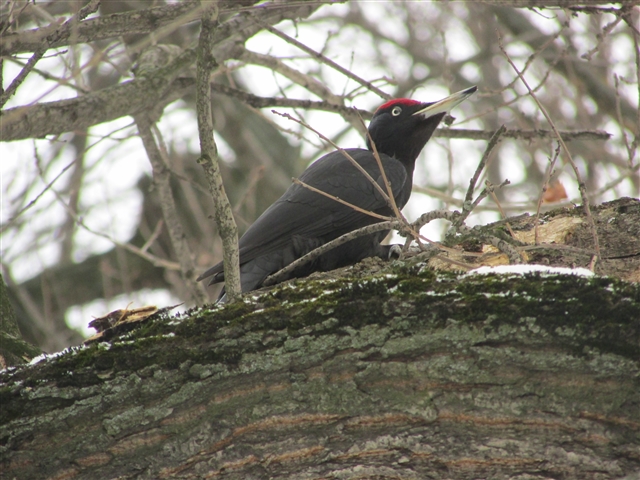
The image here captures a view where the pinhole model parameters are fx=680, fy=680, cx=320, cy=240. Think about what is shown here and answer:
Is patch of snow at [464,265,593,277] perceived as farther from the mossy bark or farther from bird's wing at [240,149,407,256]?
bird's wing at [240,149,407,256]

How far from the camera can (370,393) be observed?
6.15 ft

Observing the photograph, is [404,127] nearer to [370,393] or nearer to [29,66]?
[29,66]

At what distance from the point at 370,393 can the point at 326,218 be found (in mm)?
2143

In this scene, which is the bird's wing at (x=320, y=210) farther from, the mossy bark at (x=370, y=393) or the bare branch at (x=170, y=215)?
the mossy bark at (x=370, y=393)

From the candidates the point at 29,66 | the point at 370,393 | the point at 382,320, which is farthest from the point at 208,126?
the point at 370,393

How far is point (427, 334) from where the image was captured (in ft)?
6.18

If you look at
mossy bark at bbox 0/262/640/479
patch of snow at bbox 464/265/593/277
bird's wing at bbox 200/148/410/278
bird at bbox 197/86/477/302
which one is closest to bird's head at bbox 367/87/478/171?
bird at bbox 197/86/477/302

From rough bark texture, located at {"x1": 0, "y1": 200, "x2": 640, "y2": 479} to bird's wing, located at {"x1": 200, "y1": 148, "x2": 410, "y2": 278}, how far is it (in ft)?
5.82

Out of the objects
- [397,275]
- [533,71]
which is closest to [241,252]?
[397,275]

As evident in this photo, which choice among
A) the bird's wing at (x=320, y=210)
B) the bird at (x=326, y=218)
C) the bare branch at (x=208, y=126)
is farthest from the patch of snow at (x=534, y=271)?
the bird's wing at (x=320, y=210)

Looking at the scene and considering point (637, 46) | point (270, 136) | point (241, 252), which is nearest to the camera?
point (637, 46)

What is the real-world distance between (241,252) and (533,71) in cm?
687

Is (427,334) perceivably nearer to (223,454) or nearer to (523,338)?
(523,338)

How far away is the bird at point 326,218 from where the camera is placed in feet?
12.3
